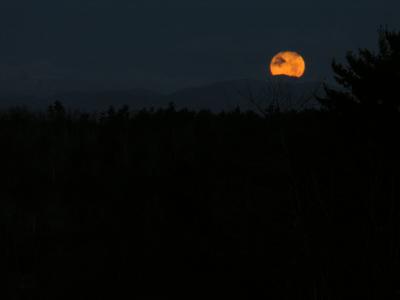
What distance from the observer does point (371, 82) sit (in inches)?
549

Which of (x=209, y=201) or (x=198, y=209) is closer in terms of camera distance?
(x=198, y=209)

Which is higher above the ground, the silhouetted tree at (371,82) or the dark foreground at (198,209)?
the silhouetted tree at (371,82)

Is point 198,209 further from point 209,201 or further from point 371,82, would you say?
point 371,82

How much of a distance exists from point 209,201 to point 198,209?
1.79 feet

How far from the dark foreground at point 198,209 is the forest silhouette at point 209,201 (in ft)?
0.10

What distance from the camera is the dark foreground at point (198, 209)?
577 centimetres

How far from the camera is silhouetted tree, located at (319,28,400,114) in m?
13.3

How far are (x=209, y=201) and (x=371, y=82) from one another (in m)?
6.33

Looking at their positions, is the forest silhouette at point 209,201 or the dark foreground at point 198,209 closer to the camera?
the dark foreground at point 198,209

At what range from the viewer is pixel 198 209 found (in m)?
9.77

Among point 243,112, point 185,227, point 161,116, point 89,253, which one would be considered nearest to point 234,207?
point 185,227

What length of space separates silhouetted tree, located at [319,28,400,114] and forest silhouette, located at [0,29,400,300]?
0.13 ft

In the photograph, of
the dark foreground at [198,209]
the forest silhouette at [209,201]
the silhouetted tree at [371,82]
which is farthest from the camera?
the silhouetted tree at [371,82]

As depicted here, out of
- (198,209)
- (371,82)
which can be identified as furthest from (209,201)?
(371,82)
